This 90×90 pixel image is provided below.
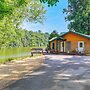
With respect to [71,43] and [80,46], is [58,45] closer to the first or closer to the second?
[71,43]

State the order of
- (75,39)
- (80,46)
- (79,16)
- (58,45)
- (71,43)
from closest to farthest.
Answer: (80,46), (75,39), (71,43), (58,45), (79,16)

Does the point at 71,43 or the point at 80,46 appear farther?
the point at 71,43

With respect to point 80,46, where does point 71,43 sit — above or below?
above

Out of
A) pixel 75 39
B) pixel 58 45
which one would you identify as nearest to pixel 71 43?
pixel 75 39

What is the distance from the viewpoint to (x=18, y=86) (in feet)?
45.0

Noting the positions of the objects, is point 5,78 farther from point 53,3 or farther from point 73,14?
point 73,14

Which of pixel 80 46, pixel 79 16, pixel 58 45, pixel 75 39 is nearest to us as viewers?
pixel 80 46

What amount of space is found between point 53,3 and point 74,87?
13.7ft

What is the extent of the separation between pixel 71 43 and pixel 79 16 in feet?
58.3

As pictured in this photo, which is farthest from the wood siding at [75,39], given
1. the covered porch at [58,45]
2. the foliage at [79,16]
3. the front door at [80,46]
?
the foliage at [79,16]

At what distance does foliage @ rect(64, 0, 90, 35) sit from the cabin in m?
15.7

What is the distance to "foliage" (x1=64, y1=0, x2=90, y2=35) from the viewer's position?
61.5m

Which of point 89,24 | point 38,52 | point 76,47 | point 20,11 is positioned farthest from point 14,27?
point 89,24

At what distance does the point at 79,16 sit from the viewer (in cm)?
6197
